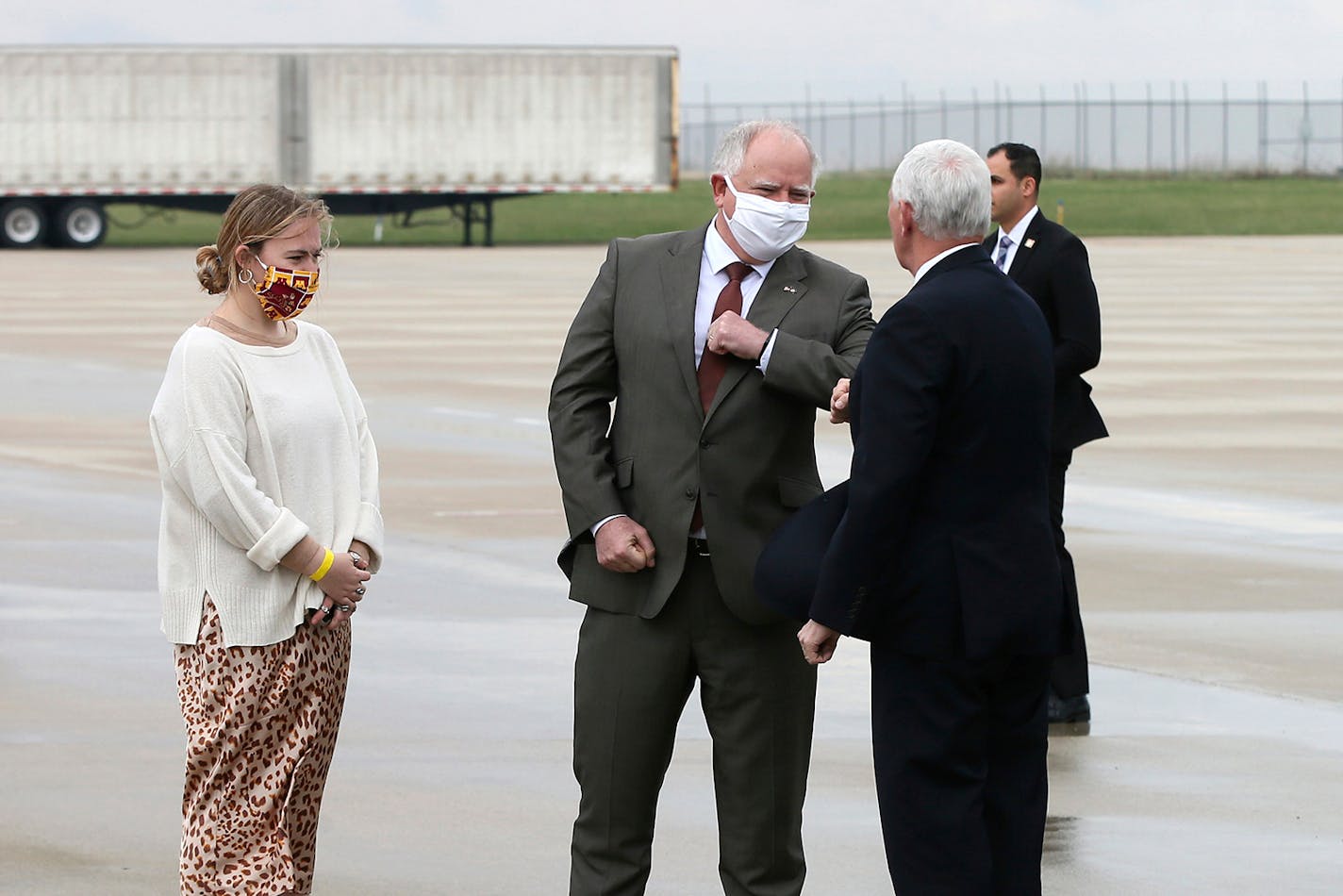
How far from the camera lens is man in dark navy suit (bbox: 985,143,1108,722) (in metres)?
7.08

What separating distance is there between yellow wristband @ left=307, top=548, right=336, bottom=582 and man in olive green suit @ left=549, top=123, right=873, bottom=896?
1.90 ft

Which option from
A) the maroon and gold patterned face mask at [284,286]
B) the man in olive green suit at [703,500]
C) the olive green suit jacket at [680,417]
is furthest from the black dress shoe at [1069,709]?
the maroon and gold patterned face mask at [284,286]

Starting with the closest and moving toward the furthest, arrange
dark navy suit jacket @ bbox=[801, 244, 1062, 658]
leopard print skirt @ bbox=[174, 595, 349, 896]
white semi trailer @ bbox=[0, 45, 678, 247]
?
1. dark navy suit jacket @ bbox=[801, 244, 1062, 658]
2. leopard print skirt @ bbox=[174, 595, 349, 896]
3. white semi trailer @ bbox=[0, 45, 678, 247]

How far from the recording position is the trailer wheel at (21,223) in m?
41.7

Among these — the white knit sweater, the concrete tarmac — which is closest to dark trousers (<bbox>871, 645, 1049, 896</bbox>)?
the concrete tarmac

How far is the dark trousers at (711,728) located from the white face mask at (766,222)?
2.47 feet

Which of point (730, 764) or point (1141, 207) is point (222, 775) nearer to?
point (730, 764)

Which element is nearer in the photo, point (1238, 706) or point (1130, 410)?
point (1238, 706)

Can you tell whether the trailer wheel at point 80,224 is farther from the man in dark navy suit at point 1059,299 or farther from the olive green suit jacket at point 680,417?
the olive green suit jacket at point 680,417

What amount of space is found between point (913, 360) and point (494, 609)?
17.1ft

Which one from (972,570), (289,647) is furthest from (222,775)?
(972,570)

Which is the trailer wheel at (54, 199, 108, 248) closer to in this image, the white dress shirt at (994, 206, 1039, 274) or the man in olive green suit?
the white dress shirt at (994, 206, 1039, 274)

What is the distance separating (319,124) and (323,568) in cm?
3835

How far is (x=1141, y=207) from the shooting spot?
5478 cm
